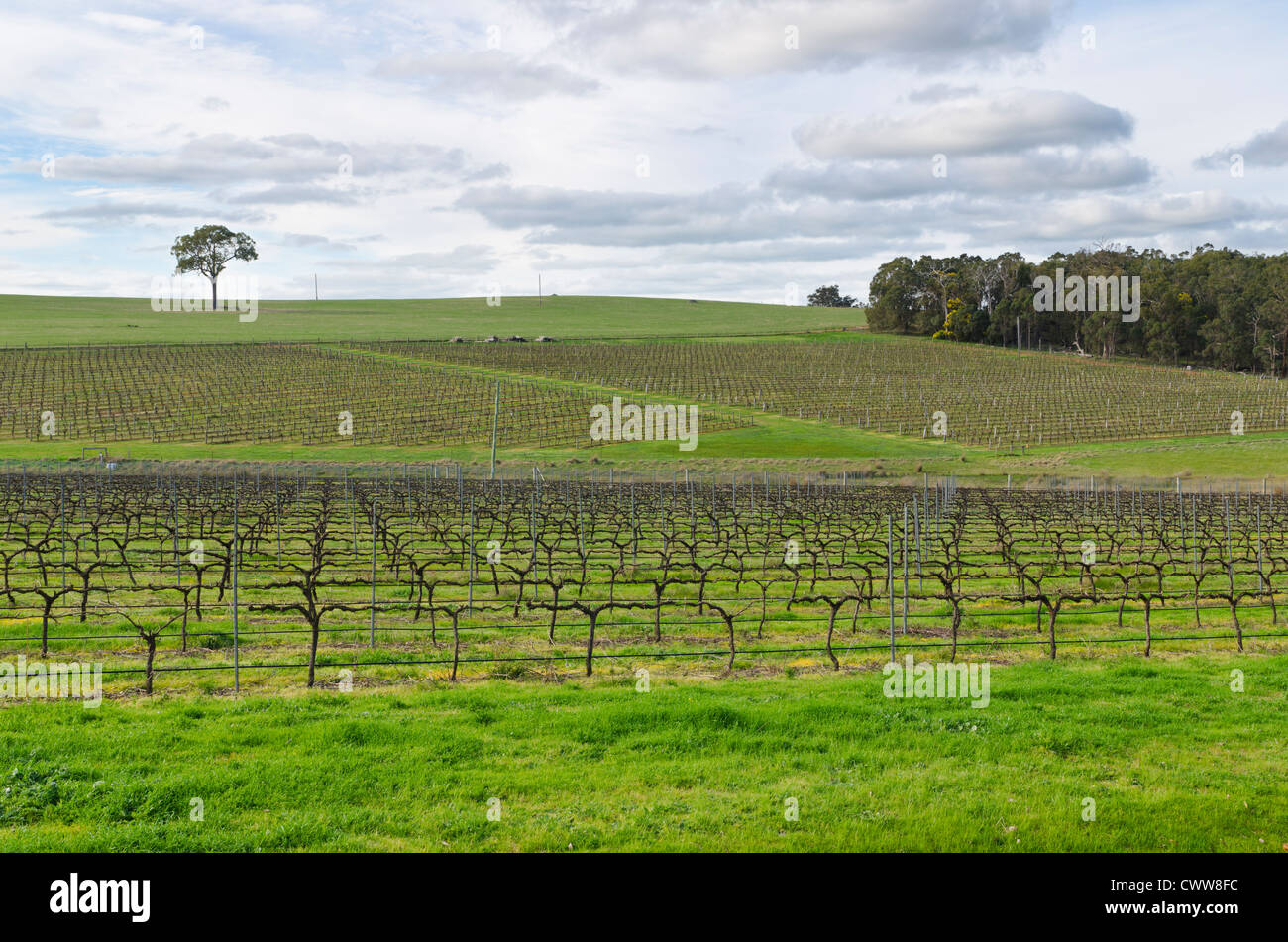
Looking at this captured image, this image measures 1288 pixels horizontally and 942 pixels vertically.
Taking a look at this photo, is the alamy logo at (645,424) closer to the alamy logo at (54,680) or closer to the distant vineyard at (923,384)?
the distant vineyard at (923,384)

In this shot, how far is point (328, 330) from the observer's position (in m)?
117

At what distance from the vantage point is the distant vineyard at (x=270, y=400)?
2566 inches

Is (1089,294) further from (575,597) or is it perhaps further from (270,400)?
(575,597)

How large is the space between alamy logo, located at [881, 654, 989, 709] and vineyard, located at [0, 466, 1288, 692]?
973mm

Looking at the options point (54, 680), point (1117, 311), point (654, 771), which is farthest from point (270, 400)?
point (1117, 311)

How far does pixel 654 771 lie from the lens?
29.7ft

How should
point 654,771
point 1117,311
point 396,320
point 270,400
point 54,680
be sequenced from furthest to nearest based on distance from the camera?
point 396,320 < point 1117,311 < point 270,400 < point 54,680 < point 654,771

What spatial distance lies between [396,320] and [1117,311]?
84.4m

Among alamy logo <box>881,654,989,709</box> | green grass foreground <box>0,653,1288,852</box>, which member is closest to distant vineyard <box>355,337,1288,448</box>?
alamy logo <box>881,654,989,709</box>

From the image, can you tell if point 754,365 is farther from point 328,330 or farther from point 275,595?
point 275,595

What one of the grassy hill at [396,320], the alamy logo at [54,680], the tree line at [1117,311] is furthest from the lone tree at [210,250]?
the alamy logo at [54,680]

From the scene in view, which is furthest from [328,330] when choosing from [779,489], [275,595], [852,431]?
[275,595]

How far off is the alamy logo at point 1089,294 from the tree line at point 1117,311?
0.66 m
